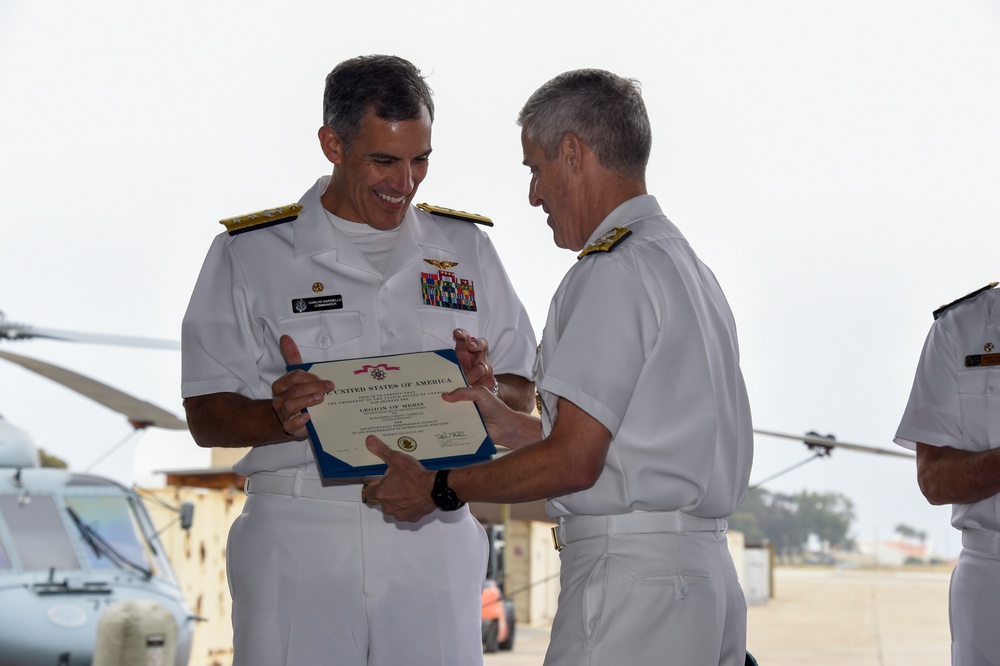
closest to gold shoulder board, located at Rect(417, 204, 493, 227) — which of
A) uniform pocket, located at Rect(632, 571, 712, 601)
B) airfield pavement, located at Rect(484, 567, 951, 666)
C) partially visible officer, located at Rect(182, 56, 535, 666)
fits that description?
partially visible officer, located at Rect(182, 56, 535, 666)

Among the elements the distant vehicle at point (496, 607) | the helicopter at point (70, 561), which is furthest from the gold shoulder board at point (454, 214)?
the distant vehicle at point (496, 607)

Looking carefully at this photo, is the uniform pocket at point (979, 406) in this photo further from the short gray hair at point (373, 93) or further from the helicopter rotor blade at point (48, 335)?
the helicopter rotor blade at point (48, 335)

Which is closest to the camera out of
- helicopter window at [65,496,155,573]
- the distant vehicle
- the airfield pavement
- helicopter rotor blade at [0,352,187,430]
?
helicopter window at [65,496,155,573]

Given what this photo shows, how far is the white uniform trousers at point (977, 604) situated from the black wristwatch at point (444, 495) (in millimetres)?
1479

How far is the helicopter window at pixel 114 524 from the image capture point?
8500mm

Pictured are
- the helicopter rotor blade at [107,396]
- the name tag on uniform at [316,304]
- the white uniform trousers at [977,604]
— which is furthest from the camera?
the helicopter rotor blade at [107,396]

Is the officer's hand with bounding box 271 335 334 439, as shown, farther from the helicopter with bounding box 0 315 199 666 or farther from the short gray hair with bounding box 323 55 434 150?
the helicopter with bounding box 0 315 199 666

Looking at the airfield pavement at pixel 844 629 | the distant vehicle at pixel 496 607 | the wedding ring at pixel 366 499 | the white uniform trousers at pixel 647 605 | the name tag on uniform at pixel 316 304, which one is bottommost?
the airfield pavement at pixel 844 629

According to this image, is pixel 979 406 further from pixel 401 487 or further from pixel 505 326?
pixel 401 487

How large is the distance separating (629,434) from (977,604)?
1412mm

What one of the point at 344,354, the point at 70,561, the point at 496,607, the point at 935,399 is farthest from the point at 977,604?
the point at 496,607

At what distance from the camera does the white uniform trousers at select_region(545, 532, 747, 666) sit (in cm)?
175

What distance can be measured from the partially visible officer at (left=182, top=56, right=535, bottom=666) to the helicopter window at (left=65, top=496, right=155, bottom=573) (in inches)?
265

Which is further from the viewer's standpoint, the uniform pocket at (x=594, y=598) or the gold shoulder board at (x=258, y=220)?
the gold shoulder board at (x=258, y=220)
